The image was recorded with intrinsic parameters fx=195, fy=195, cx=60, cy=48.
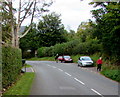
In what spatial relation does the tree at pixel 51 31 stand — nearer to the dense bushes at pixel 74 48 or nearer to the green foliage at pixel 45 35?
the green foliage at pixel 45 35

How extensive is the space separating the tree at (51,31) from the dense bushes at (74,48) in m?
6.50

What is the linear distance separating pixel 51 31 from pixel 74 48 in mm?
29445

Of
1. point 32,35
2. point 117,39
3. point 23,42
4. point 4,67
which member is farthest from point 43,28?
point 4,67

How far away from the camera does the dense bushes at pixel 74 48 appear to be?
3722 cm

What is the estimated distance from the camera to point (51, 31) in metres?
74.2

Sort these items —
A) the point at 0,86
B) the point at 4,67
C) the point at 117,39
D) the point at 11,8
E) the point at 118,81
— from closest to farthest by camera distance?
the point at 0,86 → the point at 4,67 → the point at 118,81 → the point at 117,39 → the point at 11,8

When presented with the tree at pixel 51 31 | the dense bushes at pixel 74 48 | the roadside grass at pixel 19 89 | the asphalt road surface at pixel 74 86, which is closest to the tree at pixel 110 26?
the asphalt road surface at pixel 74 86

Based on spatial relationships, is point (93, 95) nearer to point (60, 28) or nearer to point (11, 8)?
point (11, 8)

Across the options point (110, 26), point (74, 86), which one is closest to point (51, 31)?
point (110, 26)

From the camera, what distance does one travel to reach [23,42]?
6788 centimetres

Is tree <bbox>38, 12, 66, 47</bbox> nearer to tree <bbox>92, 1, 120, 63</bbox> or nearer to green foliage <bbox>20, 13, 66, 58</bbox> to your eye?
green foliage <bbox>20, 13, 66, 58</bbox>

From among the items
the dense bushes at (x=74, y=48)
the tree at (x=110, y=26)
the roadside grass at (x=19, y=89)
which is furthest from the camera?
the dense bushes at (x=74, y=48)

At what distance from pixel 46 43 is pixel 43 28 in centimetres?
598

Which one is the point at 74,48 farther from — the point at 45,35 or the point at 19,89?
the point at 19,89
